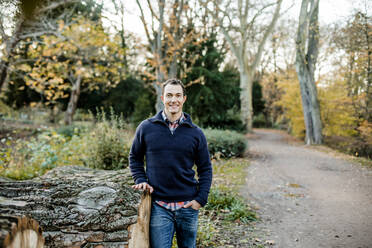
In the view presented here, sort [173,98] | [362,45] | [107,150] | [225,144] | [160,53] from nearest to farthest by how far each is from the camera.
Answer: [173,98] → [362,45] → [107,150] → [160,53] → [225,144]

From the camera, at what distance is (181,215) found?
229 cm

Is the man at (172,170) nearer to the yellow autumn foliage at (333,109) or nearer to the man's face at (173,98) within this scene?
the man's face at (173,98)

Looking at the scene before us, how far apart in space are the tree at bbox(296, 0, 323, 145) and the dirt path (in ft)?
24.2

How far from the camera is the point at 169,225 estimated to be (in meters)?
2.31

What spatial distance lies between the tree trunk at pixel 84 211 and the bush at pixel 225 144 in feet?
22.2

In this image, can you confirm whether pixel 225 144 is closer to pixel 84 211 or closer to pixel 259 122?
pixel 84 211

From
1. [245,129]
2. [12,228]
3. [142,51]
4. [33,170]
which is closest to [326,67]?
[245,129]

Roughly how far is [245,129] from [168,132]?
59.3 ft

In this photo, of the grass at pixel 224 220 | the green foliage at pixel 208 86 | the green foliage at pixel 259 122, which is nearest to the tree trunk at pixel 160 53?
the grass at pixel 224 220

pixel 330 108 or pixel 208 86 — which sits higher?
pixel 208 86

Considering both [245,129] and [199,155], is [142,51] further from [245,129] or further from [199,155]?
[245,129]

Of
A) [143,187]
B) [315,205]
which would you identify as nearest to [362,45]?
[315,205]

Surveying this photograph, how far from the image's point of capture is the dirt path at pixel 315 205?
3.76m

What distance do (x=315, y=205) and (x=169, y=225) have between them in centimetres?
396
